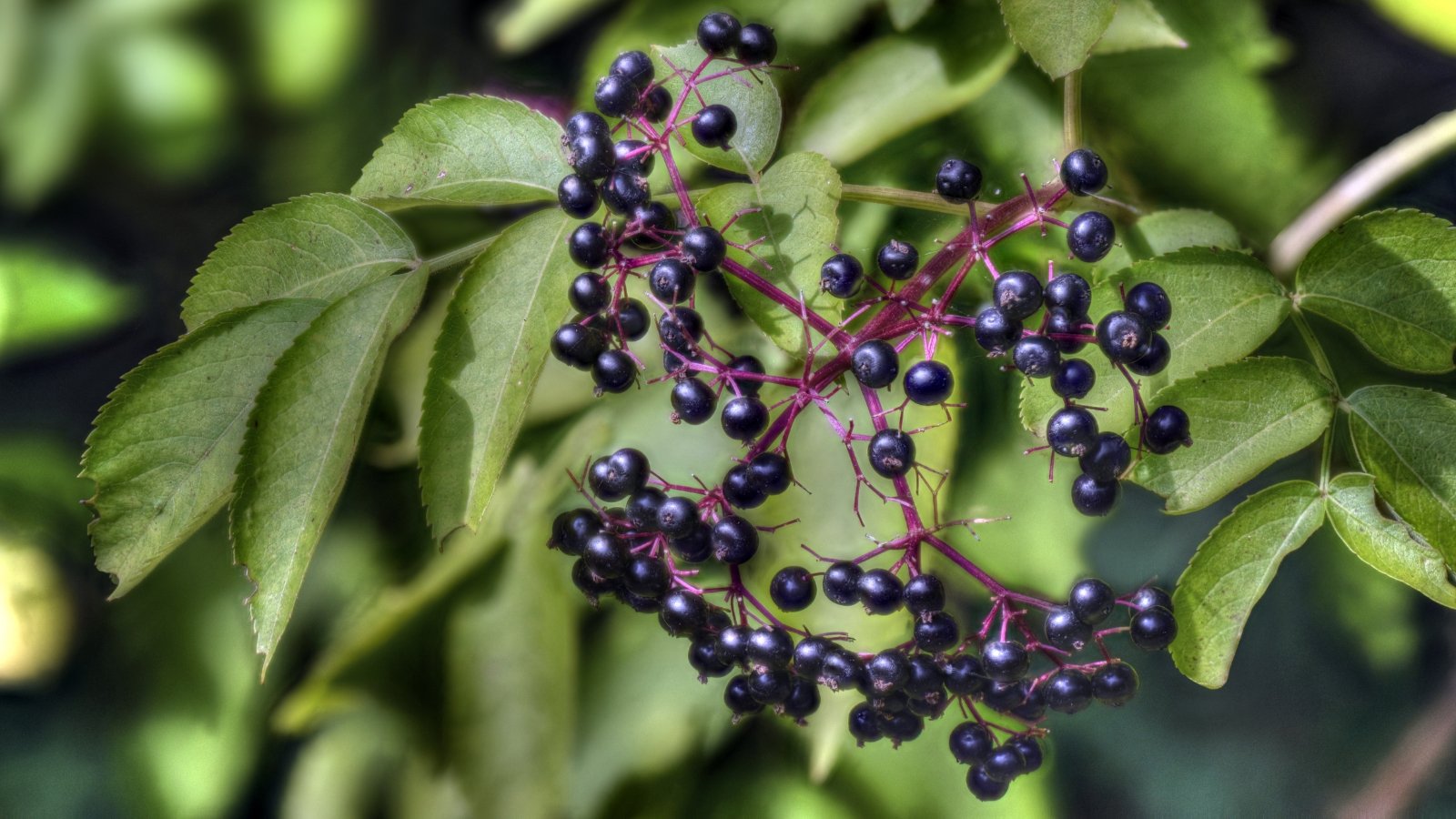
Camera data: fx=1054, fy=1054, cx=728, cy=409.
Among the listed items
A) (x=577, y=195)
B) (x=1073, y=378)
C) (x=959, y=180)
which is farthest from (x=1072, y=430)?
(x=577, y=195)

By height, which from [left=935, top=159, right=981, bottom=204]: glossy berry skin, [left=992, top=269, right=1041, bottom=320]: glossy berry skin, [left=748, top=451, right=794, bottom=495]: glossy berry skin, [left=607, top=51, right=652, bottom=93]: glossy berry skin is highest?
[left=607, top=51, right=652, bottom=93]: glossy berry skin

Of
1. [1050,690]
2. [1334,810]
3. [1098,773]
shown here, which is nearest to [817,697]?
[1050,690]

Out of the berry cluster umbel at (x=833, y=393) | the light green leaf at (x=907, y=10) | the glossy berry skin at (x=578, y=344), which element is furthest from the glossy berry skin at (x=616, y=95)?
the light green leaf at (x=907, y=10)

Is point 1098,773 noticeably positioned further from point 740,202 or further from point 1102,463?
point 740,202

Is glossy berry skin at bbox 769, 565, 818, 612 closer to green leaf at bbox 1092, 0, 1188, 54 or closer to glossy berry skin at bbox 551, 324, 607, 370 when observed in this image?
glossy berry skin at bbox 551, 324, 607, 370

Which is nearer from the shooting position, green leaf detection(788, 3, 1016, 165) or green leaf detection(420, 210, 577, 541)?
green leaf detection(420, 210, 577, 541)

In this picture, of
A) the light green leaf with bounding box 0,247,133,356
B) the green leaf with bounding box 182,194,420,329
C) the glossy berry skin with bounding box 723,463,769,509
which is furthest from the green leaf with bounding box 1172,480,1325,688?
the light green leaf with bounding box 0,247,133,356
